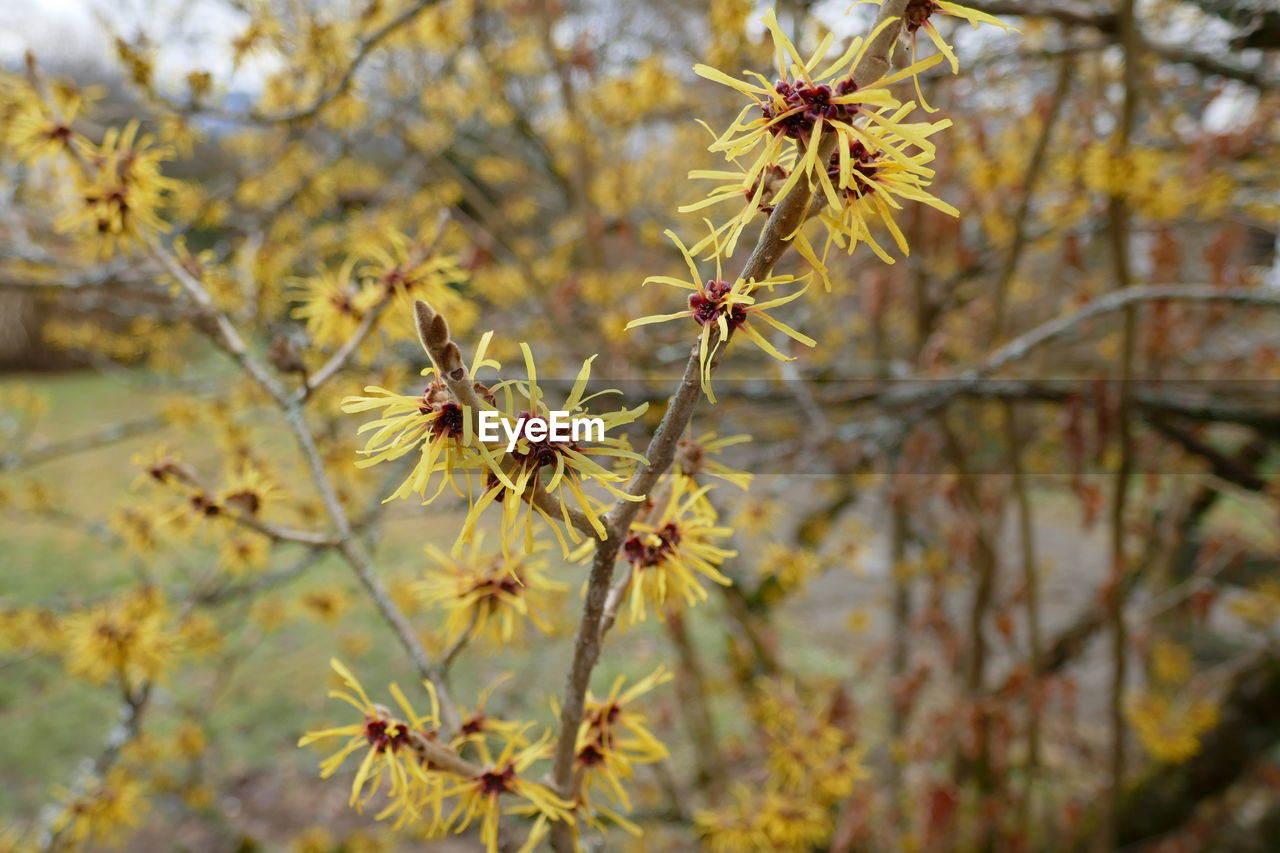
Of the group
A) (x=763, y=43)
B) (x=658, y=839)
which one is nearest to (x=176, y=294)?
(x=763, y=43)

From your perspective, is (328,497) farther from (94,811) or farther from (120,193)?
(94,811)

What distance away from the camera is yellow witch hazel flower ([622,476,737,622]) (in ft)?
1.83

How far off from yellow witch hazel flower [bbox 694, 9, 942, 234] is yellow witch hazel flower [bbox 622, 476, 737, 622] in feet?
0.78

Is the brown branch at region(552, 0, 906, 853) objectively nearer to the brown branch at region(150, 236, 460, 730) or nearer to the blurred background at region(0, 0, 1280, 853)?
the blurred background at region(0, 0, 1280, 853)

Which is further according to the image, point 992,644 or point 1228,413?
point 992,644

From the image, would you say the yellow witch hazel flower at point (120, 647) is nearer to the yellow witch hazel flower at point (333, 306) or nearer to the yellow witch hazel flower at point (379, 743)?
the yellow witch hazel flower at point (333, 306)

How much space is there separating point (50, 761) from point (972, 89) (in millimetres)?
4201

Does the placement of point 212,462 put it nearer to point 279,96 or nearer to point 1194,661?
point 279,96

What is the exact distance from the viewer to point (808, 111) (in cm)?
43

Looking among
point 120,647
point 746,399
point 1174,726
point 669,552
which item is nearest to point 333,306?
point 669,552

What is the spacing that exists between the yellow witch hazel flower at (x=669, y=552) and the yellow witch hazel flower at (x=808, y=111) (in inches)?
9.3

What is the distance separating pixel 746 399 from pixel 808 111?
5.42 feet

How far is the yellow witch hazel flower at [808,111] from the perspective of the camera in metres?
0.41

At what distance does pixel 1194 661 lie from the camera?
335 cm
